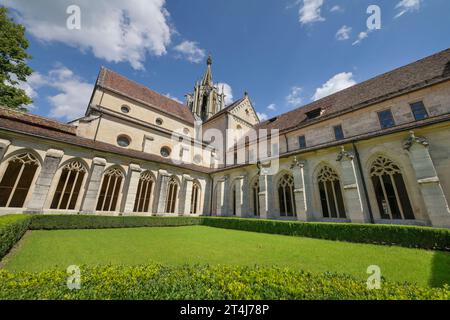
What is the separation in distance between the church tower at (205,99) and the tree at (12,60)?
871 inches

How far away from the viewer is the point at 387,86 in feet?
49.0

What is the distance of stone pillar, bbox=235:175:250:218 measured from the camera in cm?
1708

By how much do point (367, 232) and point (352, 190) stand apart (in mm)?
3333

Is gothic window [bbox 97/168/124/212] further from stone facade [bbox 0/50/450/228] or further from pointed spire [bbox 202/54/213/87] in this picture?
pointed spire [bbox 202/54/213/87]

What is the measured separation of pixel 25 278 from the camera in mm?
2695

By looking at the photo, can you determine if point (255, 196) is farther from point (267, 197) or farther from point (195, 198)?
point (195, 198)

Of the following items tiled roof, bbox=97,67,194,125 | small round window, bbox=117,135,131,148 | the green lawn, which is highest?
tiled roof, bbox=97,67,194,125

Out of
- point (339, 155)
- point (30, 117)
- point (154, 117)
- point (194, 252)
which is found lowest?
point (194, 252)

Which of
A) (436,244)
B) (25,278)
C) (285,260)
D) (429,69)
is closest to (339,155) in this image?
(436,244)

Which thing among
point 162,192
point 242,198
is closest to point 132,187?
point 162,192

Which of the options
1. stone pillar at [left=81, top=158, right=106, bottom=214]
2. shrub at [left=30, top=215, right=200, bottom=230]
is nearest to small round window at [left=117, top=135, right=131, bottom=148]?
stone pillar at [left=81, top=158, right=106, bottom=214]

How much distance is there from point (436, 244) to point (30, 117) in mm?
25798

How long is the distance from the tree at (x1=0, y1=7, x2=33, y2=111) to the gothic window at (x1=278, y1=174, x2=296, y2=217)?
2677 cm

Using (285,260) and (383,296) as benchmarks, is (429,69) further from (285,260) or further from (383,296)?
(383,296)
